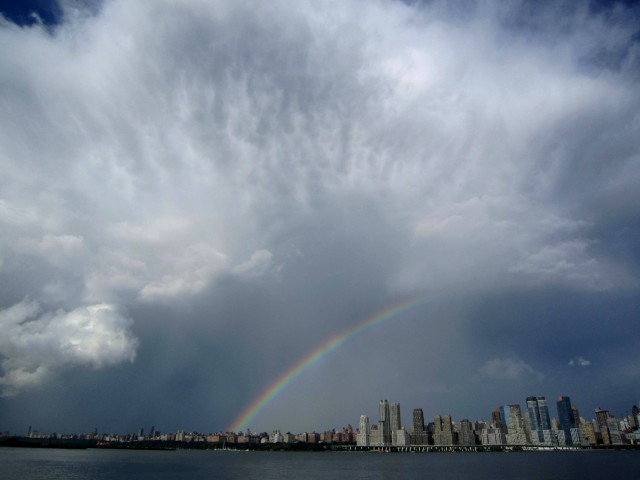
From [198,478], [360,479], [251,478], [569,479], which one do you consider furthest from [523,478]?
[198,478]

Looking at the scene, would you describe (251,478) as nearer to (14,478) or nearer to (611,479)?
(14,478)

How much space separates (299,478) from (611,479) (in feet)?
178

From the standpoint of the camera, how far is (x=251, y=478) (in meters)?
71.8

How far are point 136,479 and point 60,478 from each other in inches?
445

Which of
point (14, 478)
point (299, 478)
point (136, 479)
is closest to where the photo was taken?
point (14, 478)

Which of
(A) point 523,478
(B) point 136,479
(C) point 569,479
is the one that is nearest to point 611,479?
(C) point 569,479

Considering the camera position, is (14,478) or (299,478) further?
(299,478)

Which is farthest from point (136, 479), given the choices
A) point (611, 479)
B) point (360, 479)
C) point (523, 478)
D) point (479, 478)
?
point (611, 479)

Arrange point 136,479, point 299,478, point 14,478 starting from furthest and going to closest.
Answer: point 299,478, point 136,479, point 14,478

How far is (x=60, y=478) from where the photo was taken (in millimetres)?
65250

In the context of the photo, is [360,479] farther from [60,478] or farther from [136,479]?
[60,478]

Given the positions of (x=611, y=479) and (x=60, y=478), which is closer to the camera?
(x=60, y=478)

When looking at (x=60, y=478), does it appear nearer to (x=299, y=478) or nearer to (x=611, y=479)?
(x=299, y=478)

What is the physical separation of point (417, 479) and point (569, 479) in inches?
1062
